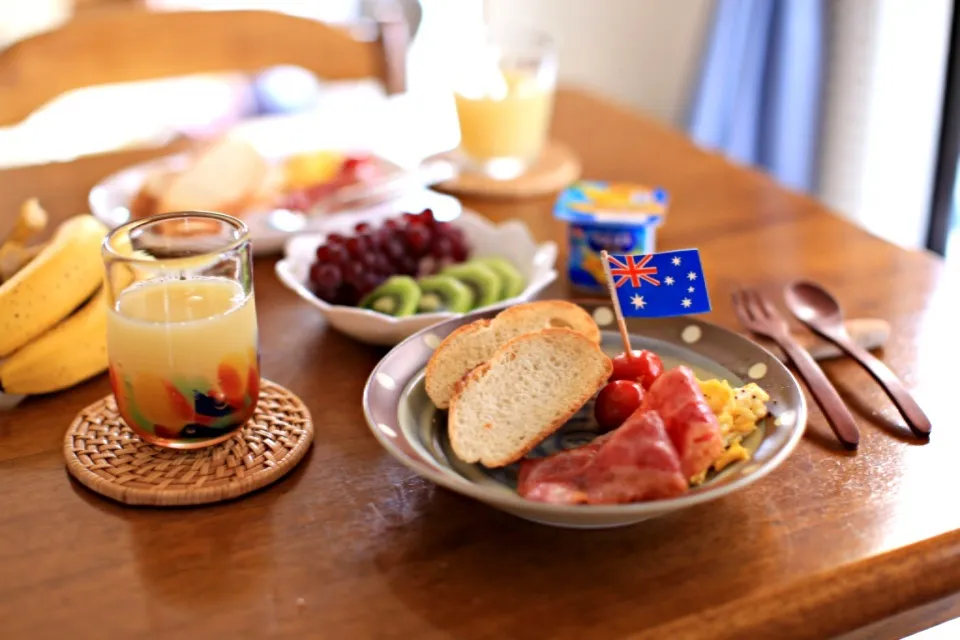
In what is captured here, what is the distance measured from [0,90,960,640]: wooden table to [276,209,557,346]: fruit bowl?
0.28ft

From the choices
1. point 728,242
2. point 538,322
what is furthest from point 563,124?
point 538,322

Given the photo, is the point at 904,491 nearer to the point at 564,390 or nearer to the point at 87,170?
the point at 564,390

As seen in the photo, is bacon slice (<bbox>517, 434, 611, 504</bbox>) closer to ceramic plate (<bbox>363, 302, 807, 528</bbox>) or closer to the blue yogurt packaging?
ceramic plate (<bbox>363, 302, 807, 528</bbox>)

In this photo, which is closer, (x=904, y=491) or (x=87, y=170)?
(x=904, y=491)

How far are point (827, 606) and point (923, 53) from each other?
6.17 ft

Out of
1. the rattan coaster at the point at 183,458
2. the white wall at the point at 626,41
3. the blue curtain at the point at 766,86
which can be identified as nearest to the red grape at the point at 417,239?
the rattan coaster at the point at 183,458

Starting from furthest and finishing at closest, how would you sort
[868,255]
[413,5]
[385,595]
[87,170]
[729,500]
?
1. [413,5]
2. [87,170]
3. [868,255]
4. [729,500]
5. [385,595]

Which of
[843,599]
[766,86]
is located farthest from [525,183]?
[766,86]

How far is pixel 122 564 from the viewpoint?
810mm

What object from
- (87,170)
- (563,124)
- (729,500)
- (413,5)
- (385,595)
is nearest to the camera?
(385,595)

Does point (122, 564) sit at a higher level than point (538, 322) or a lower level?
lower

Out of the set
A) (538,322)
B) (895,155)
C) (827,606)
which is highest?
(538,322)

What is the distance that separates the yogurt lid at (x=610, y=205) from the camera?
128 cm

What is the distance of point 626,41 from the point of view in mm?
3129
